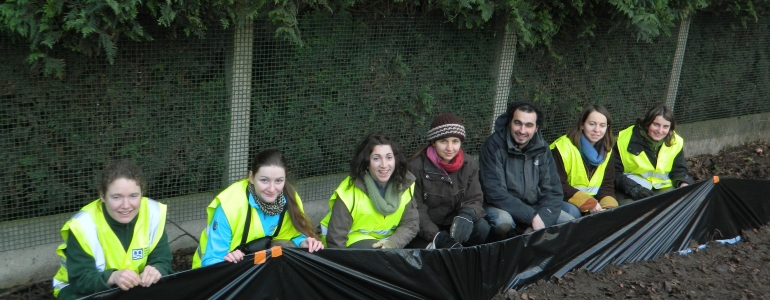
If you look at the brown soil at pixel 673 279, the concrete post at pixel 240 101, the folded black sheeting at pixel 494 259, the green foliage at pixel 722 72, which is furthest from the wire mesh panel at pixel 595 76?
the concrete post at pixel 240 101

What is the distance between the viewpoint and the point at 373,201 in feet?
16.1

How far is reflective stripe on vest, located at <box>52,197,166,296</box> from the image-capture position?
12.6ft

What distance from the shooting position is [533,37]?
22.0ft

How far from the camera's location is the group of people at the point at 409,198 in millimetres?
3912

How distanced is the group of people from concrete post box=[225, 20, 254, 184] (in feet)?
3.19

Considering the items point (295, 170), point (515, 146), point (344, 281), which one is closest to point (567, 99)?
point (515, 146)

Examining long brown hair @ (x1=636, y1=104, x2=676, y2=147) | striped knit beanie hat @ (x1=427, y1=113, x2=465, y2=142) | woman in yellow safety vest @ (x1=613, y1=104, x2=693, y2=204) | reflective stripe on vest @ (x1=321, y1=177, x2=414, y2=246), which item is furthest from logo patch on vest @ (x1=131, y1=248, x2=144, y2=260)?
long brown hair @ (x1=636, y1=104, x2=676, y2=147)

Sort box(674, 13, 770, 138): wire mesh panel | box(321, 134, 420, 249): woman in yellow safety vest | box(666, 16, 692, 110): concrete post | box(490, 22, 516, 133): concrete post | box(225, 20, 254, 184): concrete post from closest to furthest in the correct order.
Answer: box(321, 134, 420, 249): woman in yellow safety vest → box(225, 20, 254, 184): concrete post → box(490, 22, 516, 133): concrete post → box(666, 16, 692, 110): concrete post → box(674, 13, 770, 138): wire mesh panel

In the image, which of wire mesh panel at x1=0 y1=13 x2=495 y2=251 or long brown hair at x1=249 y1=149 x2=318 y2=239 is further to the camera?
wire mesh panel at x1=0 y1=13 x2=495 y2=251

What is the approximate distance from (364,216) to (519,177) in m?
1.59

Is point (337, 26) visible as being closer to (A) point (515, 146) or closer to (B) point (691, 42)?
(A) point (515, 146)

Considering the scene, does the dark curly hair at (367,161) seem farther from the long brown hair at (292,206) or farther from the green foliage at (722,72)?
the green foliage at (722,72)

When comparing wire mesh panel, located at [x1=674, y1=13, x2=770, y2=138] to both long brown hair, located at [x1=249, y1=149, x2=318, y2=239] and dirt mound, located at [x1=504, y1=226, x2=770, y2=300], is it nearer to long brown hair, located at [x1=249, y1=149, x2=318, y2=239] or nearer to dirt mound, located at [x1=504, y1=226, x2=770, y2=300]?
dirt mound, located at [x1=504, y1=226, x2=770, y2=300]

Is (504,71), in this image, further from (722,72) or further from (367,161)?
(722,72)
